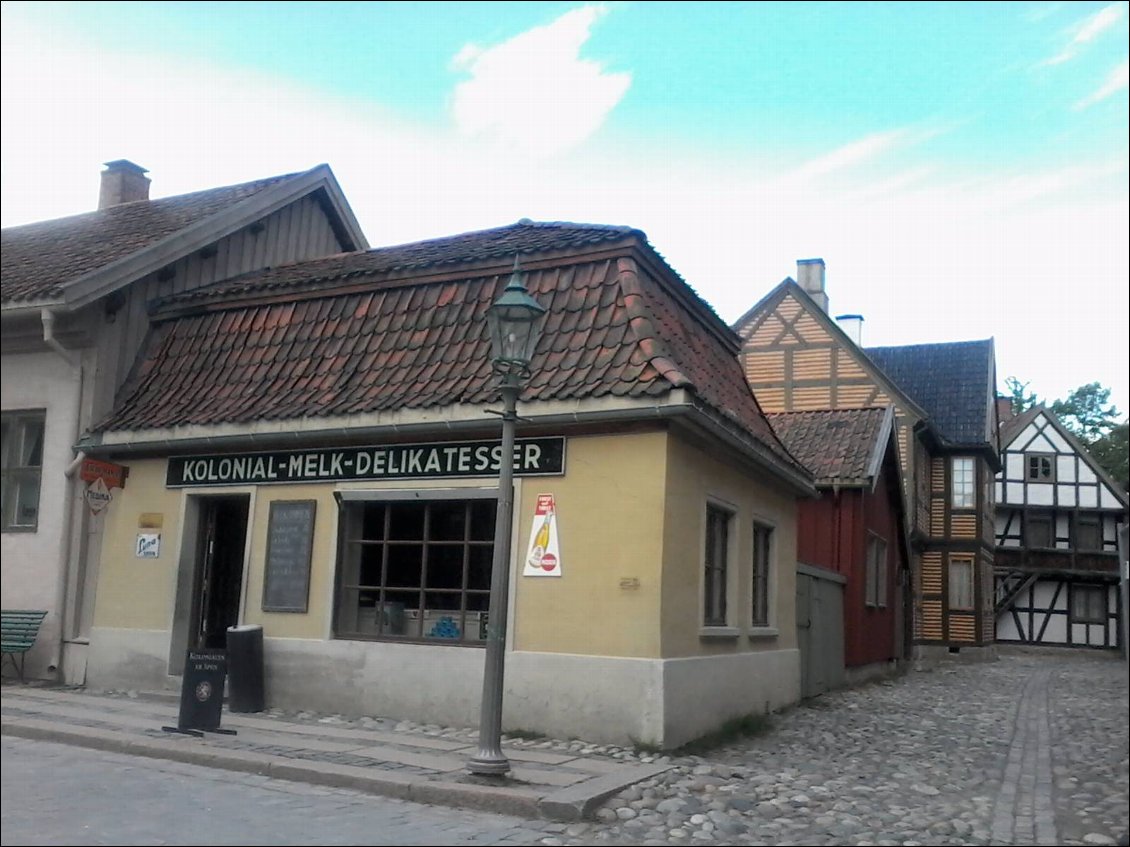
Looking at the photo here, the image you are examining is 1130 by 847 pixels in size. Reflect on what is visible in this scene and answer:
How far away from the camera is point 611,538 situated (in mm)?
9688

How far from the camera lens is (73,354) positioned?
12.8m

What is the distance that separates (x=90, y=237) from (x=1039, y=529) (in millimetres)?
34326

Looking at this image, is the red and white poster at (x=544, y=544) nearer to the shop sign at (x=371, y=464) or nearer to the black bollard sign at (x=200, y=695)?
the shop sign at (x=371, y=464)

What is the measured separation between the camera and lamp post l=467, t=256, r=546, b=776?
792 centimetres

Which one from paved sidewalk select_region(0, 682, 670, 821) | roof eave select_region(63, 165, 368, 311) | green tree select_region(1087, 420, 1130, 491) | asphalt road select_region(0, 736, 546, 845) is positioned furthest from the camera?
green tree select_region(1087, 420, 1130, 491)

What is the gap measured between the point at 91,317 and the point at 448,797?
8106mm

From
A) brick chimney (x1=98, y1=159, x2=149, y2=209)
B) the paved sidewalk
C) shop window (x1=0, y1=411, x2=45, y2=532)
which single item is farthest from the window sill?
brick chimney (x1=98, y1=159, x2=149, y2=209)

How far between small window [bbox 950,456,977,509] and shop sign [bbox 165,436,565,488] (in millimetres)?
26596

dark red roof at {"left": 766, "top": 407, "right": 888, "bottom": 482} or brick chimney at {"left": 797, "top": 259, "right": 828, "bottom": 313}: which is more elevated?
brick chimney at {"left": 797, "top": 259, "right": 828, "bottom": 313}

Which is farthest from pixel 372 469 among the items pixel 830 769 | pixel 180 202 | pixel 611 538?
pixel 180 202

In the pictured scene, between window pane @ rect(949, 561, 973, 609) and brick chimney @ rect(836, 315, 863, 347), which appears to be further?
brick chimney @ rect(836, 315, 863, 347)

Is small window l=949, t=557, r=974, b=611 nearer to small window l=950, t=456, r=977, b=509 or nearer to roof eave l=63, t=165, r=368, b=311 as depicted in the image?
small window l=950, t=456, r=977, b=509

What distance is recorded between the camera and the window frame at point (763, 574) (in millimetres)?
12847

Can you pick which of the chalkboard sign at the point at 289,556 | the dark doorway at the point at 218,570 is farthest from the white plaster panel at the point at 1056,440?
the chalkboard sign at the point at 289,556
